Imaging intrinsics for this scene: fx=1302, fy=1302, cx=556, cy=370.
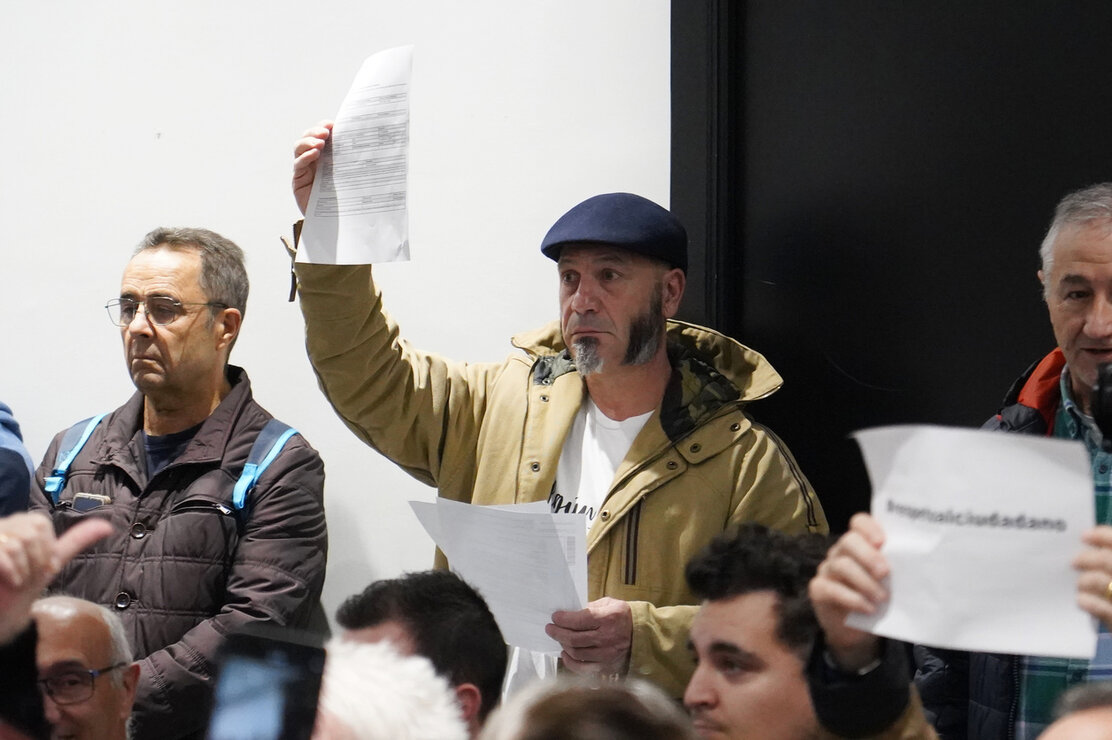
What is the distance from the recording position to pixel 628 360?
2.95 metres

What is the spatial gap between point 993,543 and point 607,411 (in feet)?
5.08

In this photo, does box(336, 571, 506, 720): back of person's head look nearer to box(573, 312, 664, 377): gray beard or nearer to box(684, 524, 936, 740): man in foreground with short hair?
box(684, 524, 936, 740): man in foreground with short hair

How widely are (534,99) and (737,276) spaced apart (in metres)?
0.74

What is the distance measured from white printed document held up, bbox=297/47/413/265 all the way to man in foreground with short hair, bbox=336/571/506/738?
0.66 meters

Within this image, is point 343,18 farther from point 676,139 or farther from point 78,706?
point 78,706

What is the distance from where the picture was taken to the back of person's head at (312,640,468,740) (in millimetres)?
1687

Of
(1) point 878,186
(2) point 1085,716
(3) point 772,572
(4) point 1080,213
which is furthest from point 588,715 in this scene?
(1) point 878,186

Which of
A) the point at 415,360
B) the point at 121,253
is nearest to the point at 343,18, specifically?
the point at 121,253

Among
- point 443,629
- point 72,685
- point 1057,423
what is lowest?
point 72,685

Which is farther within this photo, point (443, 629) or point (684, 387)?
point (684, 387)

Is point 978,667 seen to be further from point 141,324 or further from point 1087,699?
point 141,324

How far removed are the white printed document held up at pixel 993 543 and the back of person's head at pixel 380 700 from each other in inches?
24.8

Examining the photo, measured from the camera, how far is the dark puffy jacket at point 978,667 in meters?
2.41

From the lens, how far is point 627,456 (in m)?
2.83
